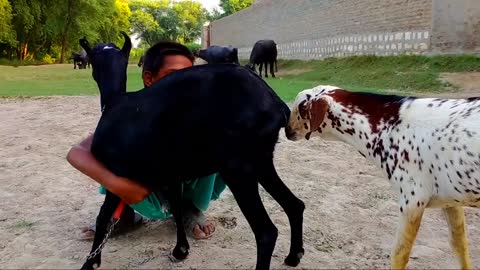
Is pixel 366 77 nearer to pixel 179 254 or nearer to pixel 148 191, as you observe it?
pixel 179 254

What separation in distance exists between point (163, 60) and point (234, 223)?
1.28 m

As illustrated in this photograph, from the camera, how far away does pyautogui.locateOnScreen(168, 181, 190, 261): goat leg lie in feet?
10.3

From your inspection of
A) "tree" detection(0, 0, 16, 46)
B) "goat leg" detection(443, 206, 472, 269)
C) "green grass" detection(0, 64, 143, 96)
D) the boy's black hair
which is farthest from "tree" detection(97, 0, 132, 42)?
"goat leg" detection(443, 206, 472, 269)

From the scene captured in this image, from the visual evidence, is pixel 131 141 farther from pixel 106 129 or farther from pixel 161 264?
pixel 161 264

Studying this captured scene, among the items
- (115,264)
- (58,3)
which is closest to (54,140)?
(115,264)

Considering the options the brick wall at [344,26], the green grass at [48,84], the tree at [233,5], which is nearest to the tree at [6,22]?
the green grass at [48,84]

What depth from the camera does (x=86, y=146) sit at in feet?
9.39

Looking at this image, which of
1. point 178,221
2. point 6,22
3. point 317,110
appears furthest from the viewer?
point 6,22

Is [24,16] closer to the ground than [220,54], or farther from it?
farther from it

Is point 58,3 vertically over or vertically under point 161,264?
over

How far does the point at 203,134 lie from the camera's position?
103 inches

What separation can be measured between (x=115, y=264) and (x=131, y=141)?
2.81ft

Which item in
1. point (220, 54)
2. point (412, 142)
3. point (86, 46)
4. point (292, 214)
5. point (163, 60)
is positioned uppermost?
point (86, 46)

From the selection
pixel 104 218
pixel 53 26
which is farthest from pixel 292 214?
pixel 53 26
